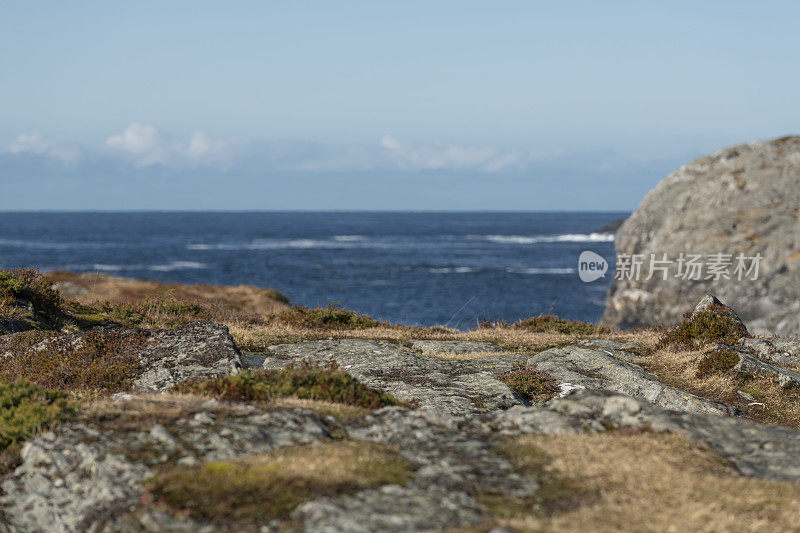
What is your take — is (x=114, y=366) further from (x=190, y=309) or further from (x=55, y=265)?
(x=55, y=265)

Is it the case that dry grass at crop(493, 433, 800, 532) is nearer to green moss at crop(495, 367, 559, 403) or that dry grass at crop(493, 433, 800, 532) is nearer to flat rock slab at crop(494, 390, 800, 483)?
flat rock slab at crop(494, 390, 800, 483)

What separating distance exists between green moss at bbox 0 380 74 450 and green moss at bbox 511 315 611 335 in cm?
1776

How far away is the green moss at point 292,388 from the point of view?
391 inches

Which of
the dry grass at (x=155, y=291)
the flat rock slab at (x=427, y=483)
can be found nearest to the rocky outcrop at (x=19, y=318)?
the flat rock slab at (x=427, y=483)

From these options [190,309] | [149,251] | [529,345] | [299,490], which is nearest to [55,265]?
[149,251]

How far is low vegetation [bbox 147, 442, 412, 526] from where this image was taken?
6.21 m

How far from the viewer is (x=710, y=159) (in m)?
40.6

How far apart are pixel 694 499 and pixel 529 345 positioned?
44.3ft

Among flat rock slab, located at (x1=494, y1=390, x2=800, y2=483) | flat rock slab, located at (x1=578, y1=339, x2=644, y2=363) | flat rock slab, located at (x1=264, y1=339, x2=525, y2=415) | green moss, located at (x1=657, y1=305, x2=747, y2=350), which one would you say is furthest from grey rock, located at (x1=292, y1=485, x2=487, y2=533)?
green moss, located at (x1=657, y1=305, x2=747, y2=350)

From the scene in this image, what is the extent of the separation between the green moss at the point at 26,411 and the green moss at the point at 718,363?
44.0 ft

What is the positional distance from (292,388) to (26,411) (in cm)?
345

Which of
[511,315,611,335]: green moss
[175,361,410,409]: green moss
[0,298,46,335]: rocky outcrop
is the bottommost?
[511,315,611,335]: green moss

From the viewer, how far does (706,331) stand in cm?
1925

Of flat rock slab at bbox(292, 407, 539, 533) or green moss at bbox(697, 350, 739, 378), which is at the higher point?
flat rock slab at bbox(292, 407, 539, 533)
